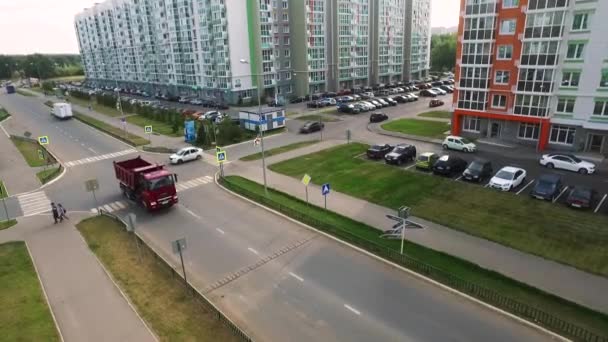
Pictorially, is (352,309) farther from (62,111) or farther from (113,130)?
(62,111)

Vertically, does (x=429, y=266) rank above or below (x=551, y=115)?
below

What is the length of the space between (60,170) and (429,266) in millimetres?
35967

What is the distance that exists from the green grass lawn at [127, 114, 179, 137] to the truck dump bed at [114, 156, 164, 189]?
22098mm

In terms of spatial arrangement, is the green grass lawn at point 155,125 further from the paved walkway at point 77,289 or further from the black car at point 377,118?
the paved walkway at point 77,289

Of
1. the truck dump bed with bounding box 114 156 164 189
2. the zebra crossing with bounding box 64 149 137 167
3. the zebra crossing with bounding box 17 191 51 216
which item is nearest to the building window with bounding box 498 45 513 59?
the truck dump bed with bounding box 114 156 164 189

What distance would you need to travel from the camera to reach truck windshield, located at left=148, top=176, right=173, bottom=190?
24625 millimetres

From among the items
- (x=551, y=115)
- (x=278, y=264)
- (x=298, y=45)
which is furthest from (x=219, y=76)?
(x=278, y=264)

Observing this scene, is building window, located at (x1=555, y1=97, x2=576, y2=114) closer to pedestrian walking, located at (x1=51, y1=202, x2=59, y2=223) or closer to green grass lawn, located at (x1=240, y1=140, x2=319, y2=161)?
green grass lawn, located at (x1=240, y1=140, x2=319, y2=161)

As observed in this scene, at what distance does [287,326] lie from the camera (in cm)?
1423

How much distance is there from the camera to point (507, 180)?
27719 mm

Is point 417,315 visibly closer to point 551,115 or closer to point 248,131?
point 551,115

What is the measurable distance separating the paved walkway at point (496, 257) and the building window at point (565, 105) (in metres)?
24.2

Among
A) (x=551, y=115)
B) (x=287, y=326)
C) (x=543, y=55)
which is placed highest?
(x=543, y=55)

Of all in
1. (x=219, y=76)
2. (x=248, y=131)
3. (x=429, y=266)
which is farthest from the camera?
(x=219, y=76)
